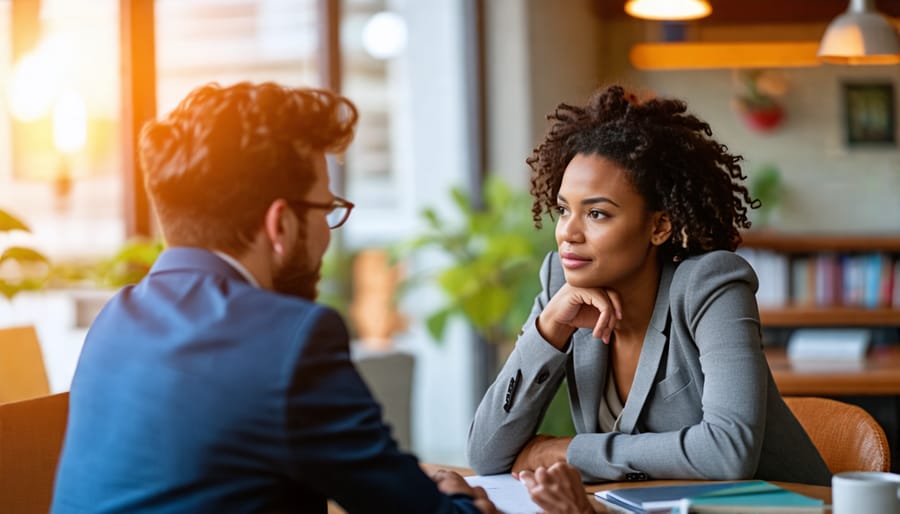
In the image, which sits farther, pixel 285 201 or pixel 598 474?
pixel 598 474

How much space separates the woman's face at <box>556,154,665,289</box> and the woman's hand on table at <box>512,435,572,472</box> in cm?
31

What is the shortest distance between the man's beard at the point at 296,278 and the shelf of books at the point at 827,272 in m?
4.60

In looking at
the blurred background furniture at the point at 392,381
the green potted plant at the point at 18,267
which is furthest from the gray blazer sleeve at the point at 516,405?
the blurred background furniture at the point at 392,381

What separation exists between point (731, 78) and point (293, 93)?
6958mm

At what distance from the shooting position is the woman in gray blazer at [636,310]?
7.00 feet

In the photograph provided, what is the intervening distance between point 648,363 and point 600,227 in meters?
0.28

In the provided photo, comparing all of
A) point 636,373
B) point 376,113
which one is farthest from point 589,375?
point 376,113

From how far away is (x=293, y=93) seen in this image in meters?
1.56

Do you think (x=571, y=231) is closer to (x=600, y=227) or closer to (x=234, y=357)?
(x=600, y=227)

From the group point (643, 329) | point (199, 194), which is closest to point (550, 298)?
point (643, 329)

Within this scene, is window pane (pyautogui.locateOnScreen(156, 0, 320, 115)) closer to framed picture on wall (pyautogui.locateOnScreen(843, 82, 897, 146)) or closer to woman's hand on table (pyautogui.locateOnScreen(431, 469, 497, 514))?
woman's hand on table (pyautogui.locateOnScreen(431, 469, 497, 514))

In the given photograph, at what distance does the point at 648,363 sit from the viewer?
2.20 meters

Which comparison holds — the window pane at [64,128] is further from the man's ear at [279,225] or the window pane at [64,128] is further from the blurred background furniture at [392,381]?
the man's ear at [279,225]

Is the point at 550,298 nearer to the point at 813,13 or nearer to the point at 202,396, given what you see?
the point at 202,396
